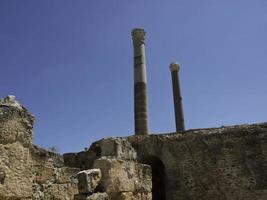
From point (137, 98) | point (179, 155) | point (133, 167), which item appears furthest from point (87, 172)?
point (137, 98)

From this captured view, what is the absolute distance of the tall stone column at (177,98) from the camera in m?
23.5

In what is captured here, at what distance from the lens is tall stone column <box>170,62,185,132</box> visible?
923 inches

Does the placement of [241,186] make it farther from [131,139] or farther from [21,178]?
[21,178]

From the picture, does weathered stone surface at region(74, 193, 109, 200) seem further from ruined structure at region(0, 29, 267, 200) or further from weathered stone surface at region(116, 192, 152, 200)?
weathered stone surface at region(116, 192, 152, 200)

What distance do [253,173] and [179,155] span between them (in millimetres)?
2646

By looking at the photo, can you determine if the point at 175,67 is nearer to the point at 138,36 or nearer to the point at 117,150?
the point at 138,36

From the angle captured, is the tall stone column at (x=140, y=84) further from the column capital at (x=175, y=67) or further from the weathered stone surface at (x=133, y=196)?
the weathered stone surface at (x=133, y=196)

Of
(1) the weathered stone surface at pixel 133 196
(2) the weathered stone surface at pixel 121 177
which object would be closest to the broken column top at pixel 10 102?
(2) the weathered stone surface at pixel 121 177

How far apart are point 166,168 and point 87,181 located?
9322 mm

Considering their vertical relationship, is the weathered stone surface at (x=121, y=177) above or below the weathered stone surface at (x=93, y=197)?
above

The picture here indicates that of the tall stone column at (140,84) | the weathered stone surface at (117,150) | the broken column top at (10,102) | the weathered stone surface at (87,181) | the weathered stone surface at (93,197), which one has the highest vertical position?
the tall stone column at (140,84)

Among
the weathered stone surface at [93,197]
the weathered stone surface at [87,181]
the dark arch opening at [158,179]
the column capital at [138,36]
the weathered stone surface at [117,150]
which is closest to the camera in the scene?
the weathered stone surface at [93,197]

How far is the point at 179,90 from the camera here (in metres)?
24.5

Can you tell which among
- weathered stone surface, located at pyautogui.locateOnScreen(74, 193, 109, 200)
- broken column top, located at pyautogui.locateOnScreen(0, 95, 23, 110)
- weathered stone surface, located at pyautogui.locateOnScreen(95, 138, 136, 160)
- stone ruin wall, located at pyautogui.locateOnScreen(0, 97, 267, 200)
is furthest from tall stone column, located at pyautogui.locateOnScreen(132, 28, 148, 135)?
broken column top, located at pyautogui.locateOnScreen(0, 95, 23, 110)
